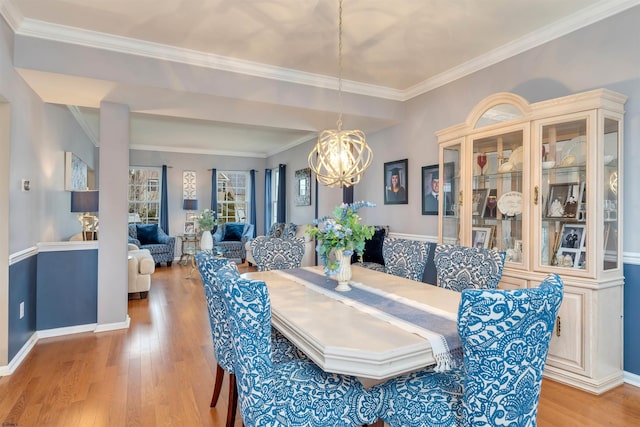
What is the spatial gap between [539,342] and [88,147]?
7.76m

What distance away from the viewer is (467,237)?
3418 mm

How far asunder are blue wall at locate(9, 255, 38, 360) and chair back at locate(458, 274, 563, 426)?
133 inches

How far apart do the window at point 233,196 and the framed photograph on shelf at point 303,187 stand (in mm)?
2178

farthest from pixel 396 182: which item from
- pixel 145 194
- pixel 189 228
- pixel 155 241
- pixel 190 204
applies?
pixel 145 194

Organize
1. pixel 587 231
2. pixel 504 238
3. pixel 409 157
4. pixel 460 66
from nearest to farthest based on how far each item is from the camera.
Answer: pixel 587 231 < pixel 504 238 < pixel 460 66 < pixel 409 157

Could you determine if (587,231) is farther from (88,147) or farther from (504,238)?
(88,147)

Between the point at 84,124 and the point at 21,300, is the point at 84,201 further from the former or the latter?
the point at 84,124

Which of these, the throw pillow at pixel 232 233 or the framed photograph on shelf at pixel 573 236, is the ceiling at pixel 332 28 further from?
the throw pillow at pixel 232 233

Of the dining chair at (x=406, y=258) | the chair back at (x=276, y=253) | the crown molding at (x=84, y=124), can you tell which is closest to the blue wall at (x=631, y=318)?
the dining chair at (x=406, y=258)

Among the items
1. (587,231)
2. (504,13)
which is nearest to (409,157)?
(504,13)

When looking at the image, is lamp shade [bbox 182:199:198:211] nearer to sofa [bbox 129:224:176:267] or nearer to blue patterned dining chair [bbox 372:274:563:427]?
sofa [bbox 129:224:176:267]

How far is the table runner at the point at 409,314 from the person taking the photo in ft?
4.85

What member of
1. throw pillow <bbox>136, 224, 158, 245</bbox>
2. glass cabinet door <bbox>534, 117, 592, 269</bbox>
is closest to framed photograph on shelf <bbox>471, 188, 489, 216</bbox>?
glass cabinet door <bbox>534, 117, 592, 269</bbox>

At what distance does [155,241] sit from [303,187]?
11.1 ft
